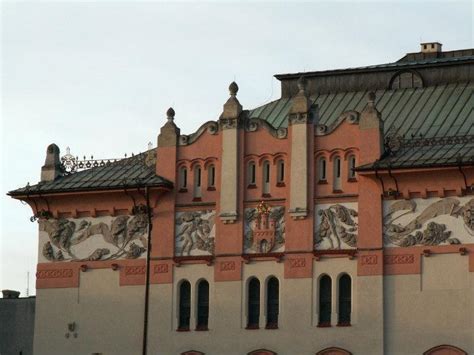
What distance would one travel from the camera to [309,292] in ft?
235

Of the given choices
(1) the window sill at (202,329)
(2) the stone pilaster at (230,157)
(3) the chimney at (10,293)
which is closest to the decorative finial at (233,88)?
(2) the stone pilaster at (230,157)

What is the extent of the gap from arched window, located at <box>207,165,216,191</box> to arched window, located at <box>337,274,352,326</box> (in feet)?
26.5

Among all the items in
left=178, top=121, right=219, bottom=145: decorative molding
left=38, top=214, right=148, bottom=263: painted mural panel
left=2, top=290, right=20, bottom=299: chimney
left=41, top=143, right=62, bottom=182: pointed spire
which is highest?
left=178, top=121, right=219, bottom=145: decorative molding

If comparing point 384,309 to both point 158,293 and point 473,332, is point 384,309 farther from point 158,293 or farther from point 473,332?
point 158,293

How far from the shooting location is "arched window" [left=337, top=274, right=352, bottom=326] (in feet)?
233

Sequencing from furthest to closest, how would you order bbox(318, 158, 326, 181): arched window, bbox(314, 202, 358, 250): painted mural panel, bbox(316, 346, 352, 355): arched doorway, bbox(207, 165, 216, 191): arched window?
1. bbox(207, 165, 216, 191): arched window
2. bbox(318, 158, 326, 181): arched window
3. bbox(314, 202, 358, 250): painted mural panel
4. bbox(316, 346, 352, 355): arched doorway

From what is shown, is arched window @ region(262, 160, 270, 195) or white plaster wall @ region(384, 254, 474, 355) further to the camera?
arched window @ region(262, 160, 270, 195)

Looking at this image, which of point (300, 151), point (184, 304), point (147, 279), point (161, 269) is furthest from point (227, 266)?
point (300, 151)

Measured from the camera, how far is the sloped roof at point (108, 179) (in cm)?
7562

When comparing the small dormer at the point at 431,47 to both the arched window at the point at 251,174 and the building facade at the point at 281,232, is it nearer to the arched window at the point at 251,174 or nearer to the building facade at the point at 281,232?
the building facade at the point at 281,232

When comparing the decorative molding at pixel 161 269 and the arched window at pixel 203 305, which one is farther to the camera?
the decorative molding at pixel 161 269

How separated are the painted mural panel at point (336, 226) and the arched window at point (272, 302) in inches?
107

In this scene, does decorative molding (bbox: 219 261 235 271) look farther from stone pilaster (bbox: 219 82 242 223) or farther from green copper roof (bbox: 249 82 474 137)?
green copper roof (bbox: 249 82 474 137)

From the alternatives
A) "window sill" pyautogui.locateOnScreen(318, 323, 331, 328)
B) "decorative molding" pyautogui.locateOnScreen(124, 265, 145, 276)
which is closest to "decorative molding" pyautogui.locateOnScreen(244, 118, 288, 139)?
"decorative molding" pyautogui.locateOnScreen(124, 265, 145, 276)
